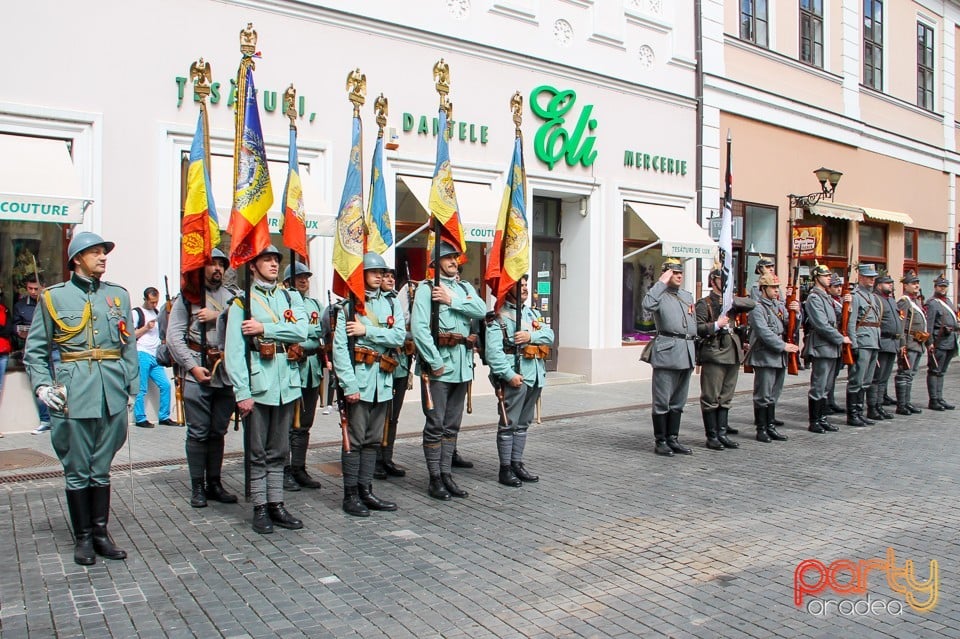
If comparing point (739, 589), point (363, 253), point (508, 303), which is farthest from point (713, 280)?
point (739, 589)

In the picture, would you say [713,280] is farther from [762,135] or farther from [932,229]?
[932,229]

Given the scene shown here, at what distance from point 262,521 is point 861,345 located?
350 inches

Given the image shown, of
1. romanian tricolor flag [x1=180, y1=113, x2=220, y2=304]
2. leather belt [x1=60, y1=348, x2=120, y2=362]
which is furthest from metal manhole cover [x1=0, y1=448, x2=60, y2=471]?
leather belt [x1=60, y1=348, x2=120, y2=362]

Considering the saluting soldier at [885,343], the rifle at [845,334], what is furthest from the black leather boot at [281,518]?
the saluting soldier at [885,343]

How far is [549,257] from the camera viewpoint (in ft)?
53.6

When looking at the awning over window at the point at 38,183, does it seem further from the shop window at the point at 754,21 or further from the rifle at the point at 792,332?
the shop window at the point at 754,21

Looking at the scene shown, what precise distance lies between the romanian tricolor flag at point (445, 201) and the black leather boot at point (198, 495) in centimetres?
285

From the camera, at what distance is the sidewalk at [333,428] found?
28.2ft

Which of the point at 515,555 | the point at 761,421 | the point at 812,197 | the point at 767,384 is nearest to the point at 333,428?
the point at 761,421

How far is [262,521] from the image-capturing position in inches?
245

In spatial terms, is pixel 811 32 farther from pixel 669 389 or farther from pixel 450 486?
pixel 450 486

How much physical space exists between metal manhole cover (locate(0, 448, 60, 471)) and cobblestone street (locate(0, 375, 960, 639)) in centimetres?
72

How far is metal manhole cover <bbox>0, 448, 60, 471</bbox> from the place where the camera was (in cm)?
841

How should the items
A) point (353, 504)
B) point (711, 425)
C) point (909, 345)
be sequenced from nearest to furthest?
point (353, 504) → point (711, 425) → point (909, 345)
